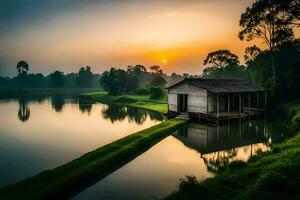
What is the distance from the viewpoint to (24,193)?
15320 mm

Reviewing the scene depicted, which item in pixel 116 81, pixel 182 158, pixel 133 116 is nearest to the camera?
pixel 182 158

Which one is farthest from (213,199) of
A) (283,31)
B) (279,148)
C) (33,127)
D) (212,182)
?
(283,31)

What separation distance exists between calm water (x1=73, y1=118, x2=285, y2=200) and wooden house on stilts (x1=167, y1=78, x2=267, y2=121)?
3323 millimetres

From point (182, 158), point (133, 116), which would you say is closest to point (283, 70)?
point (133, 116)

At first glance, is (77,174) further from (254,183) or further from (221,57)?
(221,57)

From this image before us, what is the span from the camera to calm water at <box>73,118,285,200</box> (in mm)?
17266

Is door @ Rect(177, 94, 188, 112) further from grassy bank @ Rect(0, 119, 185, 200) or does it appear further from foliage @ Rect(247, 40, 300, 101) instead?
grassy bank @ Rect(0, 119, 185, 200)

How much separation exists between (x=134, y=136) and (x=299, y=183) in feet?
58.3

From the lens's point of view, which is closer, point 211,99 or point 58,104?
point 211,99

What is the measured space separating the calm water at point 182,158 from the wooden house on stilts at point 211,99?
3323 millimetres

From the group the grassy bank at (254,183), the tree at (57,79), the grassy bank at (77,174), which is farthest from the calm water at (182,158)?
the tree at (57,79)

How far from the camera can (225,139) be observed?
3048cm

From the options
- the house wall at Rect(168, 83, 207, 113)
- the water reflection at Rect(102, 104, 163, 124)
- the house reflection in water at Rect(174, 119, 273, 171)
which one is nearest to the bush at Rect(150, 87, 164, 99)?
the water reflection at Rect(102, 104, 163, 124)

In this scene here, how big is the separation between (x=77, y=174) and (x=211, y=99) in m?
27.7
